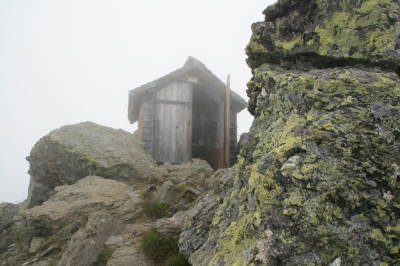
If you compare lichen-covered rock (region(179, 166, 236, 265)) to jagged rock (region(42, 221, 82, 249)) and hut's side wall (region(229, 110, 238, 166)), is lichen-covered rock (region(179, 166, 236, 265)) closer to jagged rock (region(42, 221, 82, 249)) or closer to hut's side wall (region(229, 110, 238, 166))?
jagged rock (region(42, 221, 82, 249))

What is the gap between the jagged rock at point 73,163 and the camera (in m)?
7.65

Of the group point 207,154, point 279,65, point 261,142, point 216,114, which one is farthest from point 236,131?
point 261,142

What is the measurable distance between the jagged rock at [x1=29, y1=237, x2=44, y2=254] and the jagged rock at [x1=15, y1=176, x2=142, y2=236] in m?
0.17

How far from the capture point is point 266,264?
1.75 m

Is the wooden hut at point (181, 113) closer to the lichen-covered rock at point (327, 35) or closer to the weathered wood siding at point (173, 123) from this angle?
the weathered wood siding at point (173, 123)

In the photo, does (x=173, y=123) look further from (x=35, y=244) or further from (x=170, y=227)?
(x=170, y=227)

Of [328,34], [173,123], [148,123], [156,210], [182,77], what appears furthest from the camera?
[182,77]

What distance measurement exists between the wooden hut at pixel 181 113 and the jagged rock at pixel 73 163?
122 inches

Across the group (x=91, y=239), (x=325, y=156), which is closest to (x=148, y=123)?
(x=91, y=239)

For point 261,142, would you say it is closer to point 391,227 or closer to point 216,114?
point 391,227

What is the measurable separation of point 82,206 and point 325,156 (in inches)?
197

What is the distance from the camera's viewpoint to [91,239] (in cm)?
432

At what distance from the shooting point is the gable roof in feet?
37.9

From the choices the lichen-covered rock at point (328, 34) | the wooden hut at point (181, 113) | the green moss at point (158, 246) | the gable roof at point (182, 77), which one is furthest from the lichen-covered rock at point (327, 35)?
the gable roof at point (182, 77)
